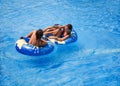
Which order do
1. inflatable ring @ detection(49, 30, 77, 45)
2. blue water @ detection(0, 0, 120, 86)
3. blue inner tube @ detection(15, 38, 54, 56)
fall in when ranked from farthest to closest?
inflatable ring @ detection(49, 30, 77, 45) → blue inner tube @ detection(15, 38, 54, 56) → blue water @ detection(0, 0, 120, 86)

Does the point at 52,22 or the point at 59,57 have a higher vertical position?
the point at 52,22

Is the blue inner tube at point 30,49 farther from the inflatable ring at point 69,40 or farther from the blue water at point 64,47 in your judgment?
the inflatable ring at point 69,40

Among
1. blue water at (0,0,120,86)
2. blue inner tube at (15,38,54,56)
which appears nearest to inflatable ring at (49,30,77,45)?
blue water at (0,0,120,86)

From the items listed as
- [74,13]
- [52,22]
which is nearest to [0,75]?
[52,22]

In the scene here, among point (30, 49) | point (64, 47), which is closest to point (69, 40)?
point (64, 47)

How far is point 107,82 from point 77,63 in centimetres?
107

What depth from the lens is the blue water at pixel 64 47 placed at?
620 centimetres

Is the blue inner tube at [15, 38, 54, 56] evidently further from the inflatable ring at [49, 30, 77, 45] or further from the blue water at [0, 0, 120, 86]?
the inflatable ring at [49, 30, 77, 45]

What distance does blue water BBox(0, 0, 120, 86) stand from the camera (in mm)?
6198

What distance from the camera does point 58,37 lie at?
773 centimetres

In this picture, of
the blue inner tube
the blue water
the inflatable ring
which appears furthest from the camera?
the inflatable ring

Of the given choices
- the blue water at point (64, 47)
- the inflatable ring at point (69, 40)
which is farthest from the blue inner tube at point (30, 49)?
the inflatable ring at point (69, 40)

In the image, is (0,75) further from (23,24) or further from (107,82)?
(23,24)

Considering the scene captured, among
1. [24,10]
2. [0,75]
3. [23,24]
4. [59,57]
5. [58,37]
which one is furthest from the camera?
Answer: [24,10]
